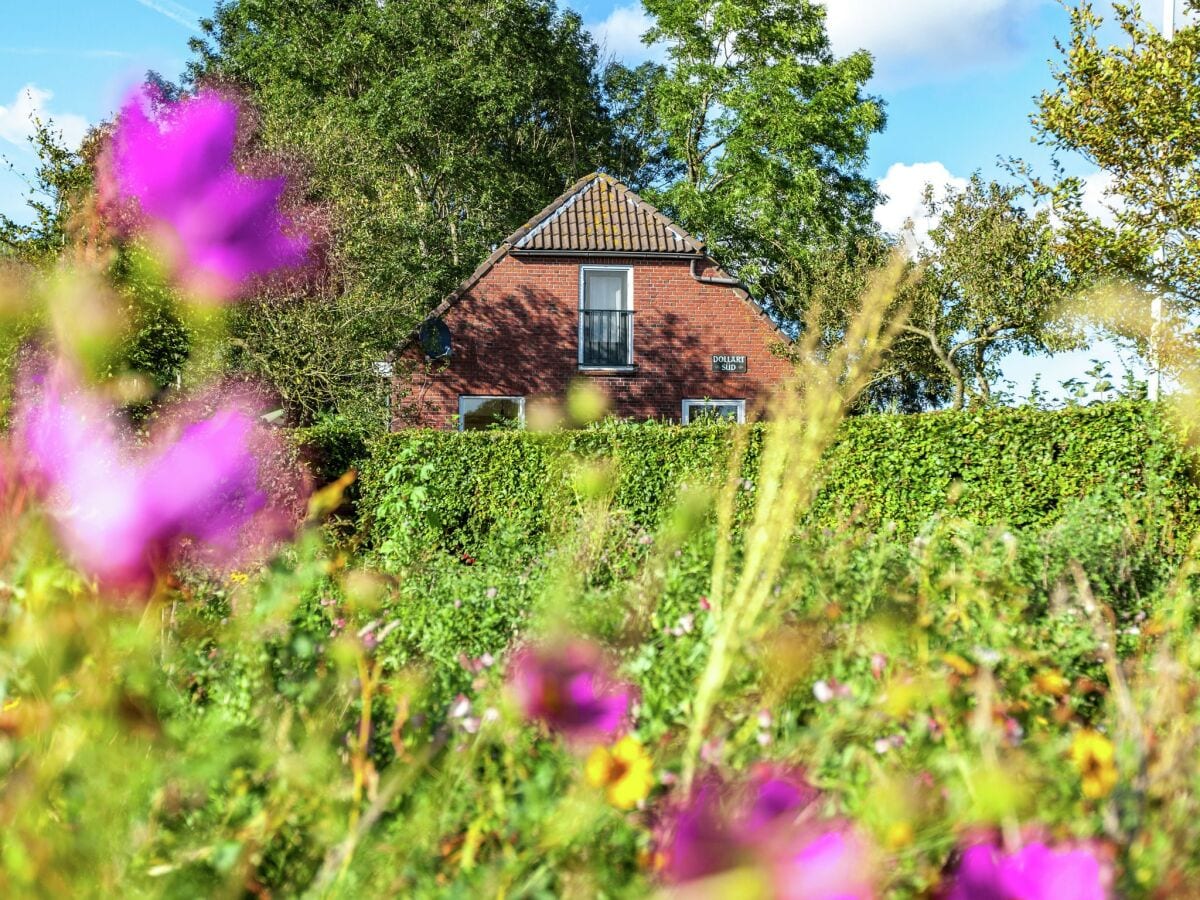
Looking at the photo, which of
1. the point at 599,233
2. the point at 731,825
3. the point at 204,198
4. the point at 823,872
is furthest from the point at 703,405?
the point at 823,872

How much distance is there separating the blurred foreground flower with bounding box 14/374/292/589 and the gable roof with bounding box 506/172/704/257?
18.5 metres

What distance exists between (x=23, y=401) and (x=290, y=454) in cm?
1011

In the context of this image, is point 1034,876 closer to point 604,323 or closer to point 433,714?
point 433,714

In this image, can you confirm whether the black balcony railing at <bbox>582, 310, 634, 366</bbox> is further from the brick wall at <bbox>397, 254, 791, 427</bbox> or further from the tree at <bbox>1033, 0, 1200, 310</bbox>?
the tree at <bbox>1033, 0, 1200, 310</bbox>

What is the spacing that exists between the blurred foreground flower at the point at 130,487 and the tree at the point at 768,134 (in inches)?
906

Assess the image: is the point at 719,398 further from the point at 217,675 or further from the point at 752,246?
the point at 217,675

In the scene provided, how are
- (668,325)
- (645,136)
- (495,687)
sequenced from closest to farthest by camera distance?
(495,687)
(668,325)
(645,136)

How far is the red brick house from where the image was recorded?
773 inches

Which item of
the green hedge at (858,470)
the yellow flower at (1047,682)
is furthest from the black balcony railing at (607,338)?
the yellow flower at (1047,682)

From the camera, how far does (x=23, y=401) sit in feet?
5.43

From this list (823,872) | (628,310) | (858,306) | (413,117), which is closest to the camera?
(823,872)

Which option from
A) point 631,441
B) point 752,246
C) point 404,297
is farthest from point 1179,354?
point 752,246

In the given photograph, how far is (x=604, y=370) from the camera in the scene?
789 inches

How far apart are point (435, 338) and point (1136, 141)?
39.8ft
